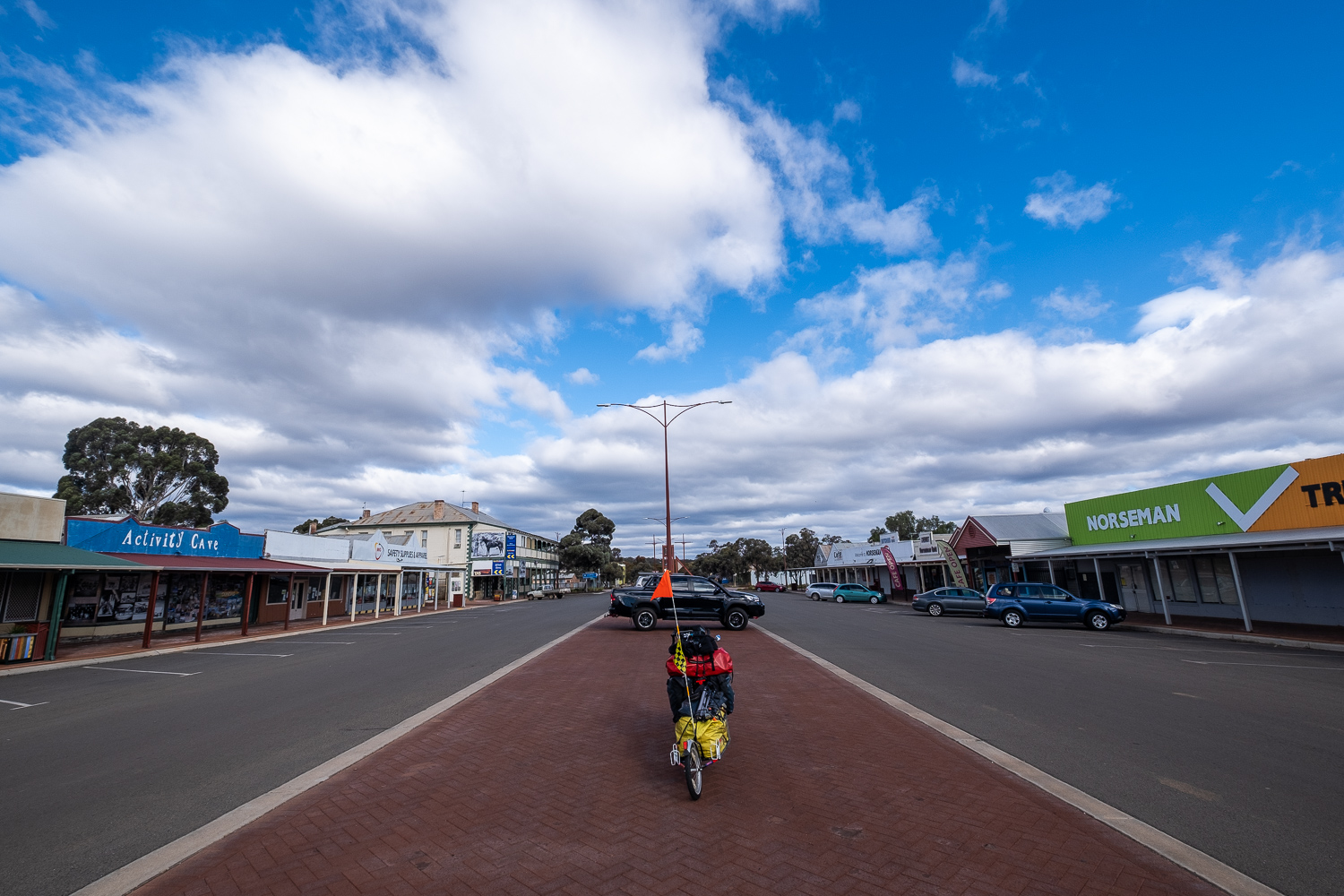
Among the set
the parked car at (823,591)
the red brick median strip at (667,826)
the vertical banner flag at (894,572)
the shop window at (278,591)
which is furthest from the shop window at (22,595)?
the vertical banner flag at (894,572)

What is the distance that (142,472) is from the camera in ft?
140

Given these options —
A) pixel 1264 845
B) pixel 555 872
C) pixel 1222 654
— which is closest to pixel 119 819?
pixel 555 872

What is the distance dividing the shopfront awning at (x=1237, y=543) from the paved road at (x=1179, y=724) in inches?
147

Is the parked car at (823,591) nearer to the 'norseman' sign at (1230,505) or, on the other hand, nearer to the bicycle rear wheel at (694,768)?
the 'norseman' sign at (1230,505)

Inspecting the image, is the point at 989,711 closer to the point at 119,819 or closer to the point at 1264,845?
the point at 1264,845

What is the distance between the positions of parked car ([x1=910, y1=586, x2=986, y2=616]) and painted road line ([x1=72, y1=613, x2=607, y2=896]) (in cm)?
2734

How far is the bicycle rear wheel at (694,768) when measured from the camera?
17.5 feet

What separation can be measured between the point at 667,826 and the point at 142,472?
5188 centimetres

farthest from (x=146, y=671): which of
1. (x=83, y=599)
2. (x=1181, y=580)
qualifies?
(x=1181, y=580)

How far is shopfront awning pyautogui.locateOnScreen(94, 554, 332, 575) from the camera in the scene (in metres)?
19.8

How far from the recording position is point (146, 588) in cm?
2252

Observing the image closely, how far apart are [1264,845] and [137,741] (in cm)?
1120

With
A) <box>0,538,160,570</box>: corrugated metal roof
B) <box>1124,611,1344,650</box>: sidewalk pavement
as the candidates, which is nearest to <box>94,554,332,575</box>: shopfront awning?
<box>0,538,160,570</box>: corrugated metal roof

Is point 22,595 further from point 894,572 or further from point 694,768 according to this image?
point 894,572
